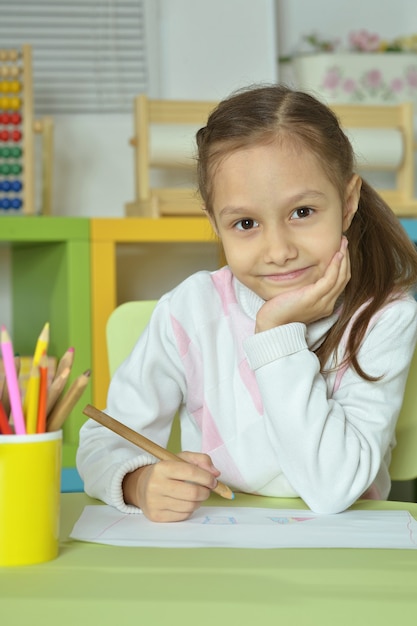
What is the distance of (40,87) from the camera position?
2404 mm

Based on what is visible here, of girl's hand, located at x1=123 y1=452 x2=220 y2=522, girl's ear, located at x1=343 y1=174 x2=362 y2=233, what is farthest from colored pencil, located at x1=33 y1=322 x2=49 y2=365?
girl's ear, located at x1=343 y1=174 x2=362 y2=233

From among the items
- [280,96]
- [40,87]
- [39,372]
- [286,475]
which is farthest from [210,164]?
[40,87]

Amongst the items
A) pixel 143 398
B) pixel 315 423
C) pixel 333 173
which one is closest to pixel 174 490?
pixel 315 423

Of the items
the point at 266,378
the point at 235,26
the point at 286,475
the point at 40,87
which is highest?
the point at 235,26

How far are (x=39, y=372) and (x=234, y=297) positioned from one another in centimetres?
54

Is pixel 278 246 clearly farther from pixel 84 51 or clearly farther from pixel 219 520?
pixel 84 51

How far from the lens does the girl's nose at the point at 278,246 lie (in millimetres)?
999

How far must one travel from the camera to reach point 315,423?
0.94 metres

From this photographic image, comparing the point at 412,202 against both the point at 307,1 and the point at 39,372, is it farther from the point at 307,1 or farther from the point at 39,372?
the point at 39,372

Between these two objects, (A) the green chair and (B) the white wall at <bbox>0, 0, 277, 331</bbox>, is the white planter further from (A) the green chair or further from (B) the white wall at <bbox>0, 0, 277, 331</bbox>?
(A) the green chair

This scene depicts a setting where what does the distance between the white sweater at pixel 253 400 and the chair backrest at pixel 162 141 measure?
3.14ft

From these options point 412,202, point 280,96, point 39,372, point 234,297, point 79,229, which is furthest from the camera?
point 412,202

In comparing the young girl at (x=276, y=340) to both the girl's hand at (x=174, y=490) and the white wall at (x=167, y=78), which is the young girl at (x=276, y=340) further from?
the white wall at (x=167, y=78)

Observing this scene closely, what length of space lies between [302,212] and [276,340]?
0.15 m
